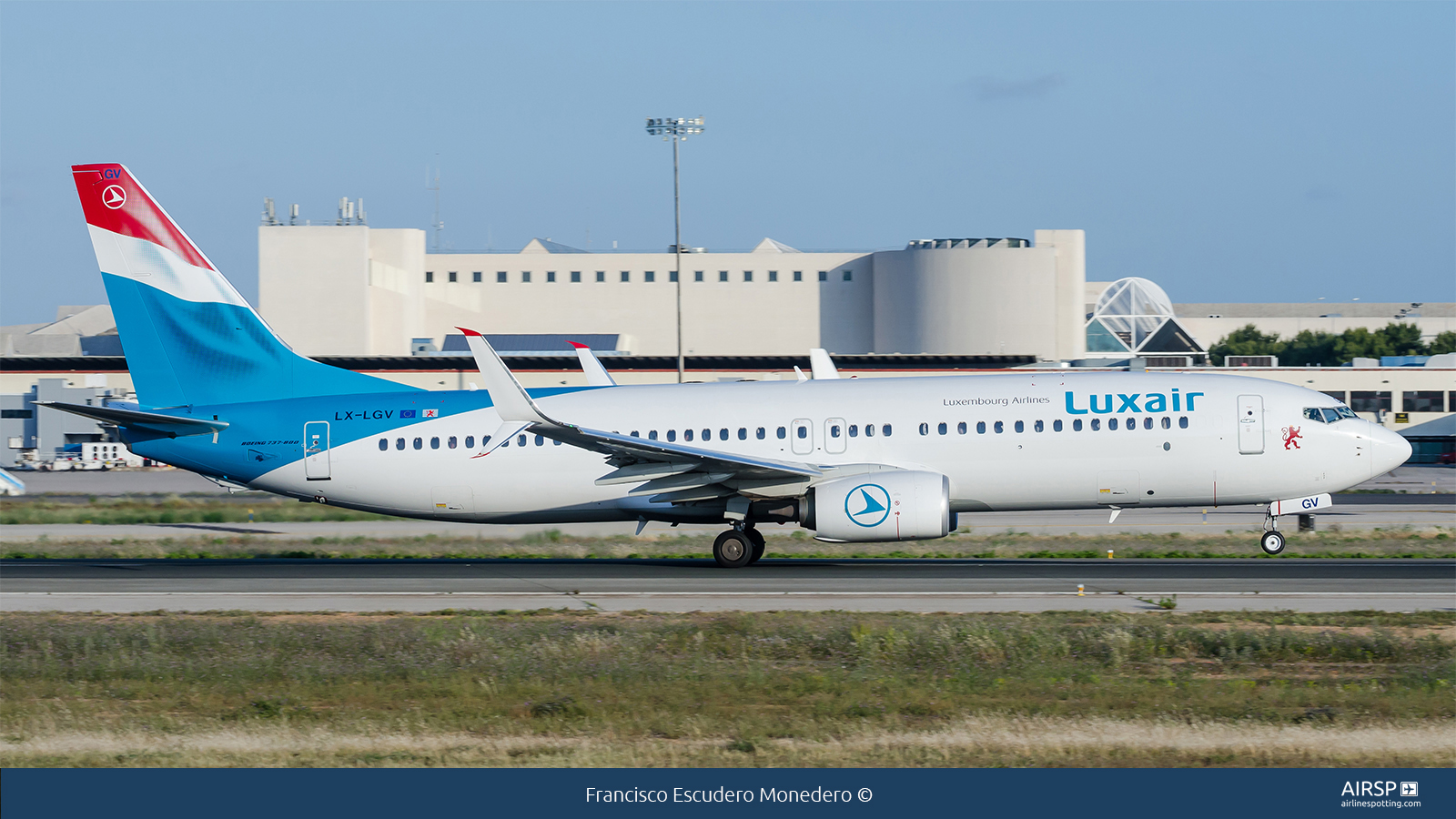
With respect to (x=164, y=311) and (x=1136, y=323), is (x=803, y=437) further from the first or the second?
(x=1136, y=323)

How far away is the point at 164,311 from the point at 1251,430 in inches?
866

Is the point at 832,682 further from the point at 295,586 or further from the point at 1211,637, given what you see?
the point at 295,586

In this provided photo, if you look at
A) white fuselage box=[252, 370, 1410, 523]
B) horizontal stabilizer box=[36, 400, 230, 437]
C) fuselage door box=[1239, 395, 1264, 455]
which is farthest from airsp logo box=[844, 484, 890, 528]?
horizontal stabilizer box=[36, 400, 230, 437]

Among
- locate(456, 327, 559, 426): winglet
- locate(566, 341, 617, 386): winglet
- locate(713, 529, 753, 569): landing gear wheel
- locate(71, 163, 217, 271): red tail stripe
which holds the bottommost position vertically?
locate(713, 529, 753, 569): landing gear wheel

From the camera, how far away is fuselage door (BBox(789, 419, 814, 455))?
25.2 meters

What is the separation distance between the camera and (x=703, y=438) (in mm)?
25859

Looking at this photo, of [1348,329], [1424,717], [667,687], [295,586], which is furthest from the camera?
[1348,329]

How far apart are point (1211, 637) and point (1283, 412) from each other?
1046 cm

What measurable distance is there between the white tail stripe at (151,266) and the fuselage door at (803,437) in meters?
12.3

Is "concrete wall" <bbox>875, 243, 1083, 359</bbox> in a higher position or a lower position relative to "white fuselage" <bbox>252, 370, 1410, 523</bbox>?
higher

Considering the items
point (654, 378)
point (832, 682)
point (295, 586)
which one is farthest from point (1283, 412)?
point (654, 378)

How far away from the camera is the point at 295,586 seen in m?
22.5

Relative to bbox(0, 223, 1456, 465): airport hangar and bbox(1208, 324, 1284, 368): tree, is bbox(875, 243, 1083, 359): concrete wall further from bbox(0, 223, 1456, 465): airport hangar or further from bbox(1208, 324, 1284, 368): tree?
bbox(1208, 324, 1284, 368): tree

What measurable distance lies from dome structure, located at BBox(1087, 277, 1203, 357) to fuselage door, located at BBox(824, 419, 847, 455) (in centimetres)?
9633
